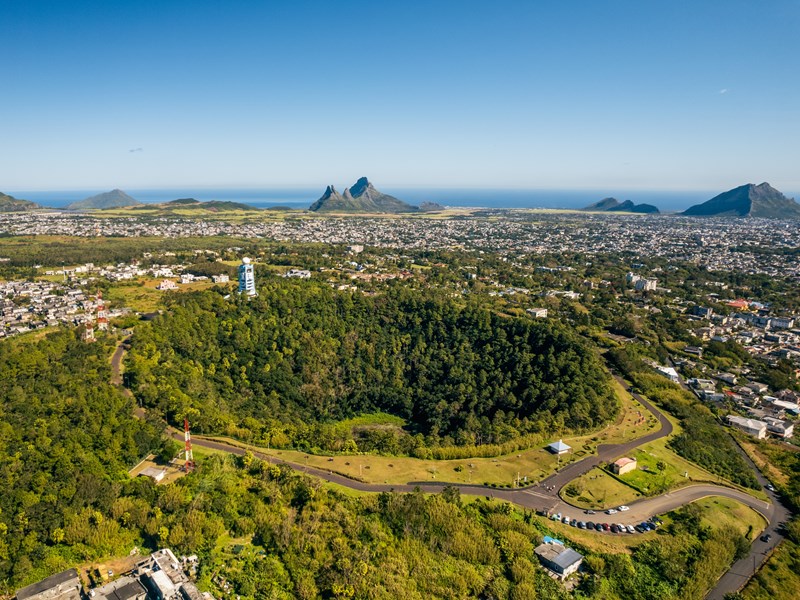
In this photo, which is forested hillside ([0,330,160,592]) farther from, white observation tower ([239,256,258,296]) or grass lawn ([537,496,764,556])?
grass lawn ([537,496,764,556])

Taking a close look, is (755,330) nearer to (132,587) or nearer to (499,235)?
(132,587)

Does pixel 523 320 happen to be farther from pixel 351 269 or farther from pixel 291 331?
pixel 351 269

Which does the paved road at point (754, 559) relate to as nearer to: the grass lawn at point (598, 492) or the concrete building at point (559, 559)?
the grass lawn at point (598, 492)

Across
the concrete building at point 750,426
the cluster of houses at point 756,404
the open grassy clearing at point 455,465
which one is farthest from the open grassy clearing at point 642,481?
the cluster of houses at point 756,404

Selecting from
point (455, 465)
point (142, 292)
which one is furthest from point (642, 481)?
point (142, 292)

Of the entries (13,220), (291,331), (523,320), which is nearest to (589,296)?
(523,320)

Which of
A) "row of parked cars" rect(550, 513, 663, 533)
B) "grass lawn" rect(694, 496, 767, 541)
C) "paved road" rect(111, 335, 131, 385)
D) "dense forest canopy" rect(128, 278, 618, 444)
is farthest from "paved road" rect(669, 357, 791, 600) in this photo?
"paved road" rect(111, 335, 131, 385)
